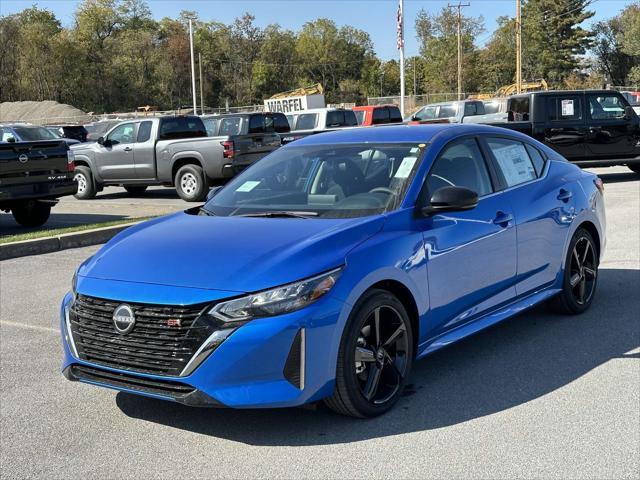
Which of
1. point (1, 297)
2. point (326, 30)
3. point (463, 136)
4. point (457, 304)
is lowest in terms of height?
point (1, 297)

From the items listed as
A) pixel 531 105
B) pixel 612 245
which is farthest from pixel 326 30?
pixel 612 245

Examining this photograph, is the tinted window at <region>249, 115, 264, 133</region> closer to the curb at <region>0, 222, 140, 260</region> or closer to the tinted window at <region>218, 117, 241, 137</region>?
the tinted window at <region>218, 117, 241, 137</region>

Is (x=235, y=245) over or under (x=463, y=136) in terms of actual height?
under

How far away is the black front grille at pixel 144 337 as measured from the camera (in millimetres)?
3701

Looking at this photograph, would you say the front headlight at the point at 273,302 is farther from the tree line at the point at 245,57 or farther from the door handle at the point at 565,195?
the tree line at the point at 245,57

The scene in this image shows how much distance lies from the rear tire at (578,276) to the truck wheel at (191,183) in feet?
38.0

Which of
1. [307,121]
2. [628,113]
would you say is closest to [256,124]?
[307,121]

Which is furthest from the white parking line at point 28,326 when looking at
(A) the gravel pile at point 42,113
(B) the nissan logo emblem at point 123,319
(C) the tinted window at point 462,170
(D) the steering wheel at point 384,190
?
(A) the gravel pile at point 42,113

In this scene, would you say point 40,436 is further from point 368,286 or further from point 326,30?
point 326,30

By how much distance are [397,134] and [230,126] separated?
49.3ft

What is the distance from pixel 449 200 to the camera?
4539 millimetres

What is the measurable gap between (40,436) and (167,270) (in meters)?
1.19

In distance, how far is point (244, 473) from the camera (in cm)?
360

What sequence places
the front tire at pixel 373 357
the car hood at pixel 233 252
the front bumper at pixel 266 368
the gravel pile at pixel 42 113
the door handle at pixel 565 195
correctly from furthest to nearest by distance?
the gravel pile at pixel 42 113
the door handle at pixel 565 195
the front tire at pixel 373 357
the car hood at pixel 233 252
the front bumper at pixel 266 368
